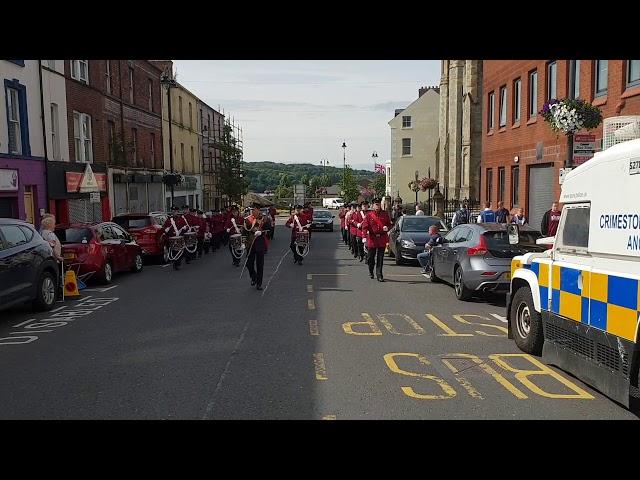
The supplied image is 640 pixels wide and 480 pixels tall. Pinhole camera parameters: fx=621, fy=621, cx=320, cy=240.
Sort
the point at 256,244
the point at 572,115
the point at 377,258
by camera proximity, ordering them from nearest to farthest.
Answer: the point at 572,115 → the point at 256,244 → the point at 377,258

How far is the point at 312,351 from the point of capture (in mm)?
7637

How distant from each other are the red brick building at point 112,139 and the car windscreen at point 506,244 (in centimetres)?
1676

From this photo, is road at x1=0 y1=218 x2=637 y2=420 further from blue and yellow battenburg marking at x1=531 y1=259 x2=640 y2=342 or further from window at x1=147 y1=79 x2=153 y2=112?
window at x1=147 y1=79 x2=153 y2=112

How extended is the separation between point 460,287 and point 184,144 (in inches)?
1422

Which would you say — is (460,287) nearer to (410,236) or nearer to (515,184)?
(410,236)

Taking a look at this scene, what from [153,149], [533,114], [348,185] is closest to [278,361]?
[533,114]

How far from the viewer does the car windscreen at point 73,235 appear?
13992 millimetres

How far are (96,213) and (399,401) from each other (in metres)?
24.6

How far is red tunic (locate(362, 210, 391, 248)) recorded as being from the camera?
14188 mm

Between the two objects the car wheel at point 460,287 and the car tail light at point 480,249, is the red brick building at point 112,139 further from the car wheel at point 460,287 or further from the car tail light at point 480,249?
the car tail light at point 480,249

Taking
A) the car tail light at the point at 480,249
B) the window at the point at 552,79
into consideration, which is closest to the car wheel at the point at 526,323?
the car tail light at the point at 480,249

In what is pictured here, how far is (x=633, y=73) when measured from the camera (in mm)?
15047
